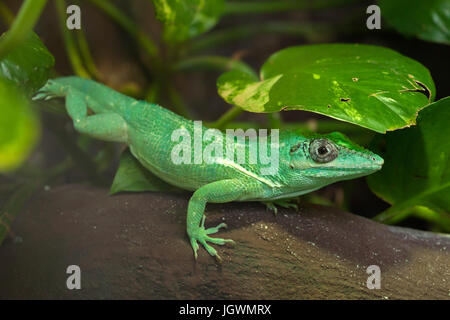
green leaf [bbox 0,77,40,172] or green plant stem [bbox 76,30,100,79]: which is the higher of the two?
green leaf [bbox 0,77,40,172]

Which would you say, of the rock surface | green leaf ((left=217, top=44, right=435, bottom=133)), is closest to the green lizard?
the rock surface

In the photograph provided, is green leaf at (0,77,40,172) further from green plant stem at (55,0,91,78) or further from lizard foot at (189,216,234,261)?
green plant stem at (55,0,91,78)

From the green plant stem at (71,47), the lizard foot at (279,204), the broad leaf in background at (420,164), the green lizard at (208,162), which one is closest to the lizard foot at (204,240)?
the green lizard at (208,162)

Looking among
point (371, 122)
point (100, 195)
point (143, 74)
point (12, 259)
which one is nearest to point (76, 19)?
point (143, 74)

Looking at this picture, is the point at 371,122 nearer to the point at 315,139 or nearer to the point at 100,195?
the point at 315,139

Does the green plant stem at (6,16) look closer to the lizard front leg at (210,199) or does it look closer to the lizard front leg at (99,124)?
the lizard front leg at (99,124)

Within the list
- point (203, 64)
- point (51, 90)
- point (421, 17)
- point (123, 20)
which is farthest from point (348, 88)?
point (123, 20)
